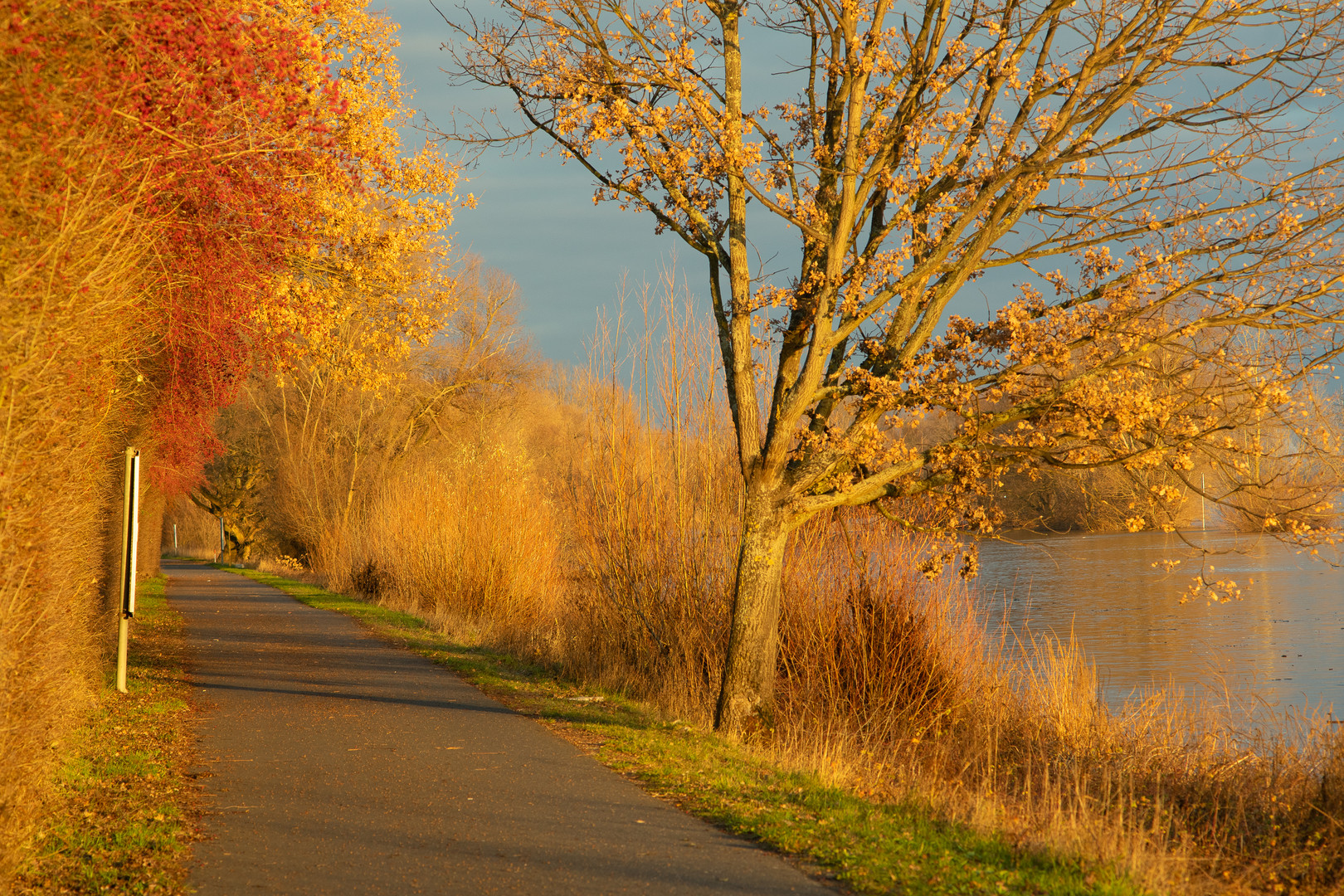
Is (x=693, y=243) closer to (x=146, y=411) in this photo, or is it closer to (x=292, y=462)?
(x=146, y=411)

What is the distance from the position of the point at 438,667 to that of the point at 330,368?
174 inches

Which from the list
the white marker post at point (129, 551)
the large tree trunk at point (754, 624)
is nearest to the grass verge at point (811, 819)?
the large tree trunk at point (754, 624)

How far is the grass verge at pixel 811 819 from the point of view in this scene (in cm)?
538

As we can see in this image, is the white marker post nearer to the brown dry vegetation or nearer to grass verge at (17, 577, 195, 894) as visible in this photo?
grass verge at (17, 577, 195, 894)

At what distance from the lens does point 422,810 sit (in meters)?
6.51

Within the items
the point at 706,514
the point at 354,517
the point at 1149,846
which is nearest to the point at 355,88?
the point at 706,514

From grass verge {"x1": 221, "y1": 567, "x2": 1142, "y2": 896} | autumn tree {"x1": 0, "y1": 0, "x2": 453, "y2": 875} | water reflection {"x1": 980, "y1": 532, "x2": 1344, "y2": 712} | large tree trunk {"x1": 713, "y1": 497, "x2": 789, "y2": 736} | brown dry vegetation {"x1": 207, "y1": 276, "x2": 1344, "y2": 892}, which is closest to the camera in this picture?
autumn tree {"x1": 0, "y1": 0, "x2": 453, "y2": 875}

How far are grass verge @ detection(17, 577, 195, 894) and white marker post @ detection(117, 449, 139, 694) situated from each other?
16.4 inches

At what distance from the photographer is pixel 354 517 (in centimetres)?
3541

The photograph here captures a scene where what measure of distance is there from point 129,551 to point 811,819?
7.01m

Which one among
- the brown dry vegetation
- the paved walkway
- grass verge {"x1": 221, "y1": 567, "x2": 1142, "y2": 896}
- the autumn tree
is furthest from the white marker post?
the brown dry vegetation

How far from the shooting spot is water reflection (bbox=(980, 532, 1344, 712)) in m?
14.7

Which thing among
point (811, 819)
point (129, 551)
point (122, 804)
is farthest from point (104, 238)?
point (129, 551)

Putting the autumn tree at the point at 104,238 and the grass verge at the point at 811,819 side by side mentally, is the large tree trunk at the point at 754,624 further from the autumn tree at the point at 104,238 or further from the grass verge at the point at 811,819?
the autumn tree at the point at 104,238
